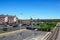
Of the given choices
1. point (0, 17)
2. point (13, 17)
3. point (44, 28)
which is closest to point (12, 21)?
point (13, 17)

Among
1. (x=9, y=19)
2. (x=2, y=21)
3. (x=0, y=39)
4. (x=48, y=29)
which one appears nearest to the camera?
(x=0, y=39)

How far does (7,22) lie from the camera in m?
72.1

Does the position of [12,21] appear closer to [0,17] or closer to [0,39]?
[0,17]

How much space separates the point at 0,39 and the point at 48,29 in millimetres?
26973

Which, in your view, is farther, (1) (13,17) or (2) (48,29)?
(1) (13,17)

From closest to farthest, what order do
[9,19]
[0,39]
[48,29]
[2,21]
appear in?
[0,39] < [48,29] < [2,21] < [9,19]

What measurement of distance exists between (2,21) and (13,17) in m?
8.53

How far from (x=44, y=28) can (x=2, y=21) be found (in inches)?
1076

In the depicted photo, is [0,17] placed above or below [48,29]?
above

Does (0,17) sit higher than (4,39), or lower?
higher

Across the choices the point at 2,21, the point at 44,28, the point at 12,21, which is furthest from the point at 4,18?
the point at 44,28

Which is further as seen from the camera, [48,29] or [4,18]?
[4,18]

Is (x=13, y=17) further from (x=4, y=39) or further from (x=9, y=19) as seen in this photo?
(x=4, y=39)

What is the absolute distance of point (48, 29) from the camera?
48.7 metres
